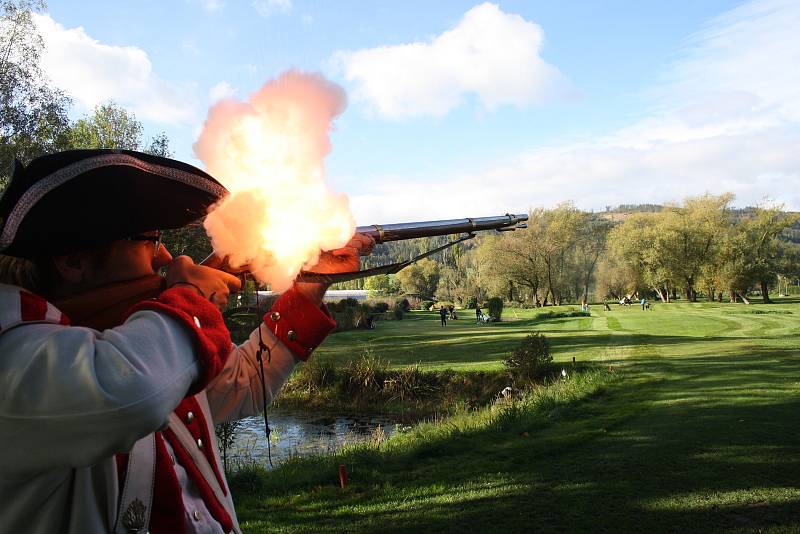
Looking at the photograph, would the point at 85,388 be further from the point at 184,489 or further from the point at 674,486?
the point at 674,486

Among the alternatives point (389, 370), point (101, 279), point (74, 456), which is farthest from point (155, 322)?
point (389, 370)

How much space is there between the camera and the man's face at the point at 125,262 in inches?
91.4

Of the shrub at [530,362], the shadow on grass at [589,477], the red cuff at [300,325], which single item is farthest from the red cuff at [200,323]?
the shrub at [530,362]

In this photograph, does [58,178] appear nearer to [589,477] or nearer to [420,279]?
[589,477]

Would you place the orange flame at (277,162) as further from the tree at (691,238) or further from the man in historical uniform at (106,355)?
the tree at (691,238)

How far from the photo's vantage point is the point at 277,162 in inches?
127

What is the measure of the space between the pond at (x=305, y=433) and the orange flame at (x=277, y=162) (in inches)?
446

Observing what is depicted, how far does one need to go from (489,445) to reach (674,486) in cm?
413

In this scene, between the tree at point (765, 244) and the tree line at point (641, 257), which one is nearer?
the tree at point (765, 244)

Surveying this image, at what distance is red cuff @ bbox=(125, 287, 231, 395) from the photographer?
1.96m

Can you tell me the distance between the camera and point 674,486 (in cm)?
833

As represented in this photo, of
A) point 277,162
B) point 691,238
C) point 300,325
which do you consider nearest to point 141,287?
point 300,325

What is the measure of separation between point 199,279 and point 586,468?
864 cm

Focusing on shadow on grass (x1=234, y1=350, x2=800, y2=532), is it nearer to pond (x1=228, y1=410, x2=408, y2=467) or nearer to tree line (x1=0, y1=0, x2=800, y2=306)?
pond (x1=228, y1=410, x2=408, y2=467)
